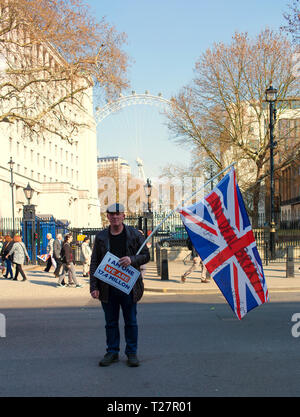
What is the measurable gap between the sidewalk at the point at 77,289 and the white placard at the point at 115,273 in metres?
6.27

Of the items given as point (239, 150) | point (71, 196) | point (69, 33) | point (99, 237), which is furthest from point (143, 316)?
point (71, 196)

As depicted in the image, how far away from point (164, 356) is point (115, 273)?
4.51ft

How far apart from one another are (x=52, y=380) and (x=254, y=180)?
31.5 m

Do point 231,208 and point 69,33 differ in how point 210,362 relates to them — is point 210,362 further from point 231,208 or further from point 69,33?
point 69,33

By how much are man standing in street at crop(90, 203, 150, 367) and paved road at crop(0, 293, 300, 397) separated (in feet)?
0.82

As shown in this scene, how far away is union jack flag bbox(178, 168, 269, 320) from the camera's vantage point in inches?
291

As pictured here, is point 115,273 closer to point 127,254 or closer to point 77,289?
point 127,254

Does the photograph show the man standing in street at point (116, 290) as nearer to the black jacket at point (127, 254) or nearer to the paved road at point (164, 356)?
the black jacket at point (127, 254)

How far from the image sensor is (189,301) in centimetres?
1226
